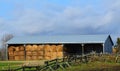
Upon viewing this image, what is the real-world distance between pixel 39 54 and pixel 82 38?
325 inches

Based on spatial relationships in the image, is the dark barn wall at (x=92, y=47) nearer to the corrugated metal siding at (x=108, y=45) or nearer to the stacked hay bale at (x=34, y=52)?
the corrugated metal siding at (x=108, y=45)

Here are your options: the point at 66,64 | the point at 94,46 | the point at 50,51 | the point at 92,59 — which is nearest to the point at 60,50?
the point at 50,51

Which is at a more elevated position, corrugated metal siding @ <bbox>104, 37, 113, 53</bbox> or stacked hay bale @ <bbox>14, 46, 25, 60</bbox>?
corrugated metal siding @ <bbox>104, 37, 113, 53</bbox>

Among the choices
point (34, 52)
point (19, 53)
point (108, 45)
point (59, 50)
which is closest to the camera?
point (59, 50)

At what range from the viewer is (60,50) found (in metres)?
71.7

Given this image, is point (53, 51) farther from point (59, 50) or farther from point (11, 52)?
point (11, 52)

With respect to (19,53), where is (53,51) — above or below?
above

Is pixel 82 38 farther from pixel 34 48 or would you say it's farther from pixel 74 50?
pixel 34 48

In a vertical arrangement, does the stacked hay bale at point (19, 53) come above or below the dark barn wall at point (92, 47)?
below

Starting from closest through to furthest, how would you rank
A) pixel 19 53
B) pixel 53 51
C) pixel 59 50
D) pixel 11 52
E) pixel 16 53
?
pixel 59 50 → pixel 53 51 → pixel 19 53 → pixel 16 53 → pixel 11 52

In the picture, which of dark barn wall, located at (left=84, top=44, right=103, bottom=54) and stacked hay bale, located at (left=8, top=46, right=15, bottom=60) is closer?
stacked hay bale, located at (left=8, top=46, right=15, bottom=60)

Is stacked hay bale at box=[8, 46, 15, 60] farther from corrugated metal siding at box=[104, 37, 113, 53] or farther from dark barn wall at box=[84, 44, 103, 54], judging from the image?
corrugated metal siding at box=[104, 37, 113, 53]

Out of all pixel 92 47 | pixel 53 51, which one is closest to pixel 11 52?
pixel 53 51

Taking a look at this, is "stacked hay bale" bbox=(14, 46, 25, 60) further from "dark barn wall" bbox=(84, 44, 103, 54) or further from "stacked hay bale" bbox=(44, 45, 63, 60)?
"dark barn wall" bbox=(84, 44, 103, 54)
